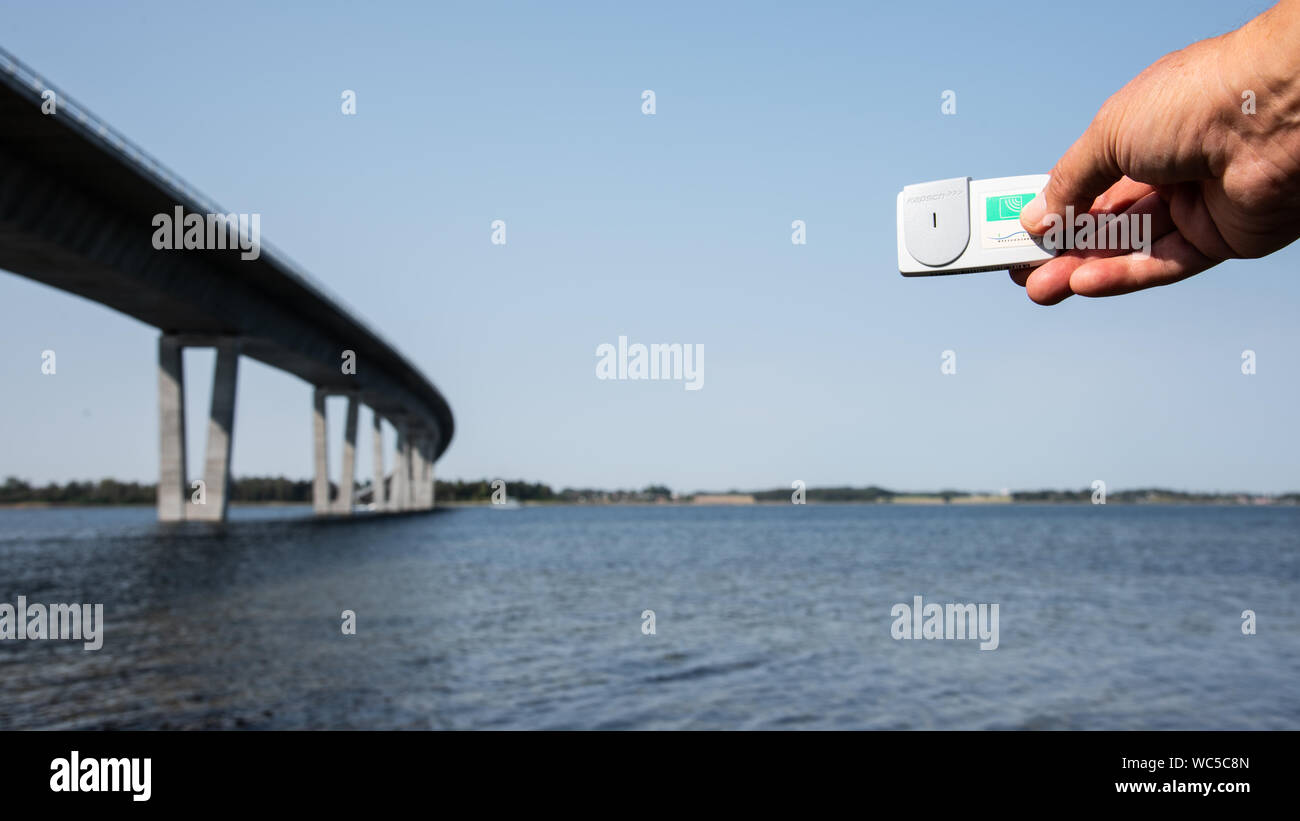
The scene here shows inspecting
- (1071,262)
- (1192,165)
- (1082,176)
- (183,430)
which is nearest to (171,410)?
(183,430)

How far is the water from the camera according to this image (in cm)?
1455

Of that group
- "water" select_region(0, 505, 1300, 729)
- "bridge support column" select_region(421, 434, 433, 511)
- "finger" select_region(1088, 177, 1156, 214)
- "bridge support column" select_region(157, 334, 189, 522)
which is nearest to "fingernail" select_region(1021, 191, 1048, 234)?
"finger" select_region(1088, 177, 1156, 214)

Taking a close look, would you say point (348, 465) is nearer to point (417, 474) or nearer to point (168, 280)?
point (417, 474)

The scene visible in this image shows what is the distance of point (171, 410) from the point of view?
57.9 m

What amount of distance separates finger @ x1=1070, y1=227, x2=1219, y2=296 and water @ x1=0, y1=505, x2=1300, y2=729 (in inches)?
483

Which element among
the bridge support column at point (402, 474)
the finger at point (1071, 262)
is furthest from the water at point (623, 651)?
the bridge support column at point (402, 474)

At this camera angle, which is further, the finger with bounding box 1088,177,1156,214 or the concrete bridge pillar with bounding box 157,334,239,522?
the concrete bridge pillar with bounding box 157,334,239,522

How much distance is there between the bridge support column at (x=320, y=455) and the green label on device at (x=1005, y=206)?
92377 mm

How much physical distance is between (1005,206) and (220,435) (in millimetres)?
65256

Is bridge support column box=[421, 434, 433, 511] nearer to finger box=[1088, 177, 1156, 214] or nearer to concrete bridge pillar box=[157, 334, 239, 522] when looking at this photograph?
concrete bridge pillar box=[157, 334, 239, 522]

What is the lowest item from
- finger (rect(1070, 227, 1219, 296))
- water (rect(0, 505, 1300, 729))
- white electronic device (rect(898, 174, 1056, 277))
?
water (rect(0, 505, 1300, 729))
